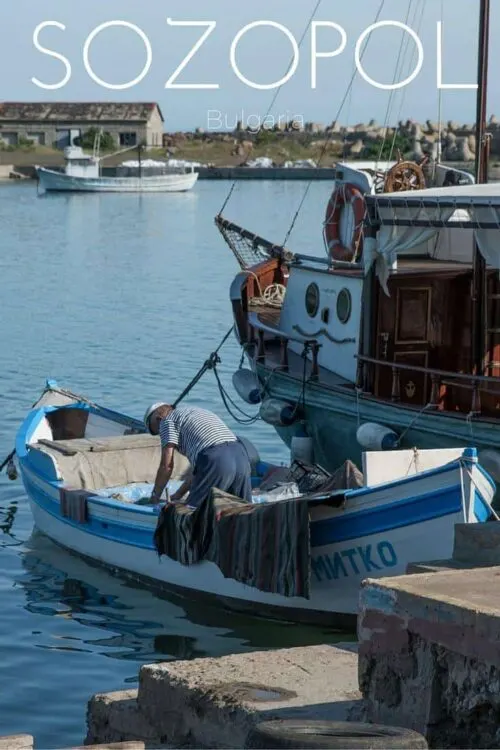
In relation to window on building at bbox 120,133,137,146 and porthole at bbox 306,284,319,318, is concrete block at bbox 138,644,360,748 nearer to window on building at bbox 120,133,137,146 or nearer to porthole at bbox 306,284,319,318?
porthole at bbox 306,284,319,318

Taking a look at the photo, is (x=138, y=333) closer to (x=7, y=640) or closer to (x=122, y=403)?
(x=122, y=403)

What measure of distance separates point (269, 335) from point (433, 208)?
5354mm

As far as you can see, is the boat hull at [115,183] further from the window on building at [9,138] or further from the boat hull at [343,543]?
the boat hull at [343,543]

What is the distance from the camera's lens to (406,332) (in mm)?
16516

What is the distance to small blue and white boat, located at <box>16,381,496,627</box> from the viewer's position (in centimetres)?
1130

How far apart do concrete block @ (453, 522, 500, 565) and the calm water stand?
3448 millimetres

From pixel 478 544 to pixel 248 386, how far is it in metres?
12.0

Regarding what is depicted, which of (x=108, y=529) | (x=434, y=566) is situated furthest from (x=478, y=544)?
(x=108, y=529)

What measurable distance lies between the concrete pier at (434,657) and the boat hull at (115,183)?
Answer: 10011 centimetres

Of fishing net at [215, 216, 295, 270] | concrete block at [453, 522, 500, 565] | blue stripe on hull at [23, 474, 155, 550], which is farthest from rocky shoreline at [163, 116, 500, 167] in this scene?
concrete block at [453, 522, 500, 565]

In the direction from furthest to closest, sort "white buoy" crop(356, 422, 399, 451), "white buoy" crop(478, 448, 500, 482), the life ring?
the life ring, "white buoy" crop(356, 422, 399, 451), "white buoy" crop(478, 448, 500, 482)

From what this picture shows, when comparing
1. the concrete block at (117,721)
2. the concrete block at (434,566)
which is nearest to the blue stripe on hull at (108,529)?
the concrete block at (117,721)

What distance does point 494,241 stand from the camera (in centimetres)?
1494

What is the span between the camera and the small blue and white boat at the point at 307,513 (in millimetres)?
11297
